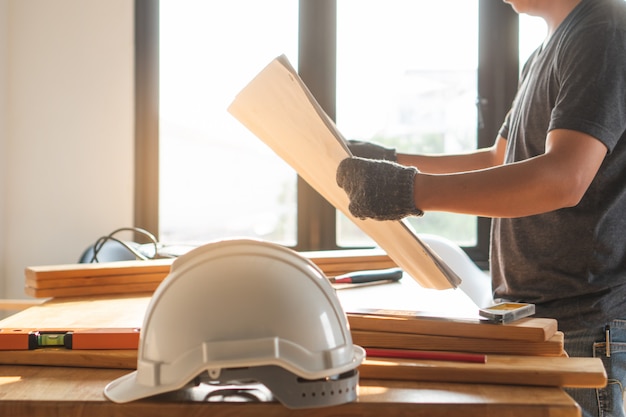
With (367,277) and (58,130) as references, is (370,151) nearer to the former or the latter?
(367,277)

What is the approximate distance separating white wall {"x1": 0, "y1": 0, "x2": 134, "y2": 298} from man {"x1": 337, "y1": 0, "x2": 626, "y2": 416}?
1.95 meters

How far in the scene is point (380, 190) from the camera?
45.4 inches

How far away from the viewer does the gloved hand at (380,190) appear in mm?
1151

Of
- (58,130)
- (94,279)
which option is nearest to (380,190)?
(94,279)

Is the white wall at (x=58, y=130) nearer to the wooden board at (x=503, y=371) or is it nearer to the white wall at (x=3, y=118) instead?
the white wall at (x=3, y=118)

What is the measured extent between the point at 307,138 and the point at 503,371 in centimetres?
50

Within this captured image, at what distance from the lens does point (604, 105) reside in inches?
49.5

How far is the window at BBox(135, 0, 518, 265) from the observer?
311 centimetres

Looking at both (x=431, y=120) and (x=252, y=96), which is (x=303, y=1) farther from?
(x=252, y=96)

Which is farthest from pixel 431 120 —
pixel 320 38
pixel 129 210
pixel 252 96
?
pixel 252 96

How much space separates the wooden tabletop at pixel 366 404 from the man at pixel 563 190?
35 centimetres

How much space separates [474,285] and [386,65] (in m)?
1.10

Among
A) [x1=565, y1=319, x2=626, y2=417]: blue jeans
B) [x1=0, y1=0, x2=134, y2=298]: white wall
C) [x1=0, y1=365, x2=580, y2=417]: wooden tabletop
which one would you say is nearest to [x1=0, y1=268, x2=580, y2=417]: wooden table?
[x1=0, y1=365, x2=580, y2=417]: wooden tabletop

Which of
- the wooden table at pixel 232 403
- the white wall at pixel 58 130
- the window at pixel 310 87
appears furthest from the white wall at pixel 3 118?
the wooden table at pixel 232 403
